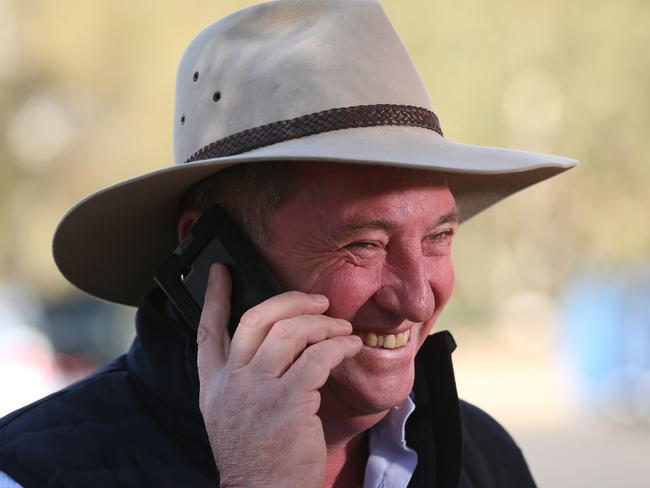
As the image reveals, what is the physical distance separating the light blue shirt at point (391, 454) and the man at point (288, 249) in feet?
Result: 0.04

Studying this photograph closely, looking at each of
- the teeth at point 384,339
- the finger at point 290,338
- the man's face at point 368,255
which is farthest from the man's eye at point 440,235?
the finger at point 290,338

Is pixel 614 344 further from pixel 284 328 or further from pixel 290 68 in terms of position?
pixel 284 328

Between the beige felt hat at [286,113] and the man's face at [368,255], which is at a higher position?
the beige felt hat at [286,113]

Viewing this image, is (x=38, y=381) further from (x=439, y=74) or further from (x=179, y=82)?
(x=439, y=74)

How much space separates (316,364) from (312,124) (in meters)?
0.58

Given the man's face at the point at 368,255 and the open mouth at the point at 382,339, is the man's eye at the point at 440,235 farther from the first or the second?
the open mouth at the point at 382,339

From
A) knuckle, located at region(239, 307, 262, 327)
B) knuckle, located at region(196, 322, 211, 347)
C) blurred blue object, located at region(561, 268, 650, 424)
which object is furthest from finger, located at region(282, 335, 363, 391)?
blurred blue object, located at region(561, 268, 650, 424)

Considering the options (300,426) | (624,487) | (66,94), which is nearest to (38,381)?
(624,487)

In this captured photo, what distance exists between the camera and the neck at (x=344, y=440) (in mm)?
2670

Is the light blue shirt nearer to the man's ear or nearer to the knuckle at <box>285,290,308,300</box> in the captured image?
the knuckle at <box>285,290,308,300</box>

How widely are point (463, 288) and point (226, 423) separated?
2988 cm

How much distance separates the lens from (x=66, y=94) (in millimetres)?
22359

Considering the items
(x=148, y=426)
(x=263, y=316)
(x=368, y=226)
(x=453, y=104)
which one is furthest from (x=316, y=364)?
(x=453, y=104)

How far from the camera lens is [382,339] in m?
2.58
